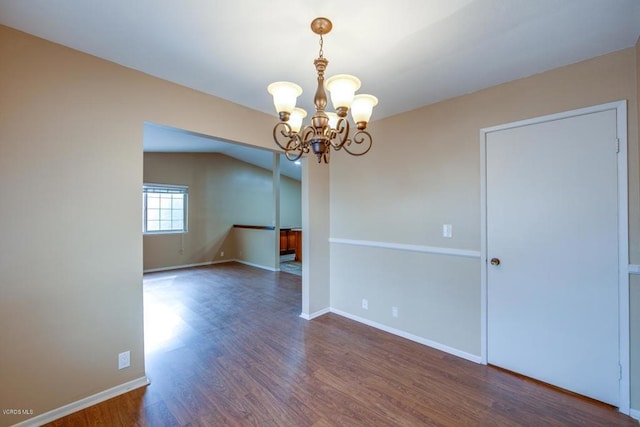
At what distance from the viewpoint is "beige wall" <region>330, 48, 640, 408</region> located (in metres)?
1.93

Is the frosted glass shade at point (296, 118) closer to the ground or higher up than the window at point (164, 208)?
higher up

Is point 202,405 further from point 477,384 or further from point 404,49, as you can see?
point 404,49

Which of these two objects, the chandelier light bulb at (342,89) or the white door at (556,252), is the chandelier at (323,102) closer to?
the chandelier light bulb at (342,89)

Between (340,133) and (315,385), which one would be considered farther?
(315,385)

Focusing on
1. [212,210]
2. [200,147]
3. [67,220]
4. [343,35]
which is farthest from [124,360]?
[212,210]

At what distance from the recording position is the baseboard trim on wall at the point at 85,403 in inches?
67.8

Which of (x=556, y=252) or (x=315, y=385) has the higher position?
(x=556, y=252)

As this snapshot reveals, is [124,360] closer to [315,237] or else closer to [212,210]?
[315,237]

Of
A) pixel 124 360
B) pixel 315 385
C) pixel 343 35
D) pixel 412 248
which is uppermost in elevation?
pixel 343 35

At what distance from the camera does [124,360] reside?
2074mm

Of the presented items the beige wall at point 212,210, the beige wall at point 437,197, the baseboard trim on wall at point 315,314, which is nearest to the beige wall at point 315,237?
the baseboard trim on wall at point 315,314

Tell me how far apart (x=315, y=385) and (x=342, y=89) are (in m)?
2.20

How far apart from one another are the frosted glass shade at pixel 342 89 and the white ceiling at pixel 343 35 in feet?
1.36

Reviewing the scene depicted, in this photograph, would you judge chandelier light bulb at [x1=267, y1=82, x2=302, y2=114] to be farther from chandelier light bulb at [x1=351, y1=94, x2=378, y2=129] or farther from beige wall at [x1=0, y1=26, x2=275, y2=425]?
beige wall at [x1=0, y1=26, x2=275, y2=425]
